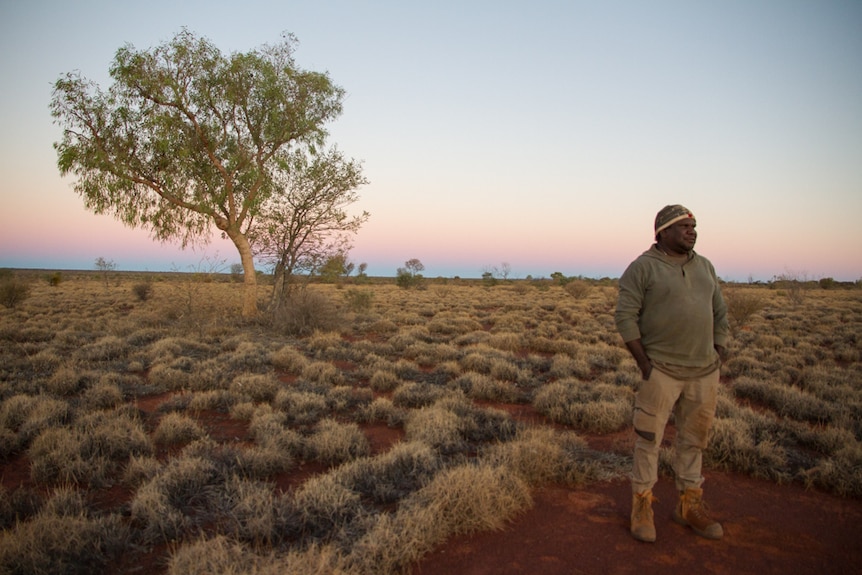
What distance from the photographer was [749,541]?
367 centimetres

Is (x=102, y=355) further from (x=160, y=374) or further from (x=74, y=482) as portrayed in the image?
(x=74, y=482)

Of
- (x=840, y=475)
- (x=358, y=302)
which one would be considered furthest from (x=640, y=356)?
(x=358, y=302)

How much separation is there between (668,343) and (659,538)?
1572mm

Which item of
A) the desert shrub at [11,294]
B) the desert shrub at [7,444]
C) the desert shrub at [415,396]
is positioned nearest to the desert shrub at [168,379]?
the desert shrub at [7,444]

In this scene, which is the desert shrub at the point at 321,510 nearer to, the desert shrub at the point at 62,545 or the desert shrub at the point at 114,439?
the desert shrub at the point at 62,545

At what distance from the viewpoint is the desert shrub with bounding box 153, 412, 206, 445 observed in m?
5.66

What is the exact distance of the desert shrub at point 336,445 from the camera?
525cm

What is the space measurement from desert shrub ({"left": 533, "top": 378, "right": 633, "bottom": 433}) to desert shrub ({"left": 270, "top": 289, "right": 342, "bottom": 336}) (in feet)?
28.1

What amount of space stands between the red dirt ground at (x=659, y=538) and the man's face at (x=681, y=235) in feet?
7.61

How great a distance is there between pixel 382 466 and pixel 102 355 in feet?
29.0

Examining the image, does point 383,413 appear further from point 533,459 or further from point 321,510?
point 321,510

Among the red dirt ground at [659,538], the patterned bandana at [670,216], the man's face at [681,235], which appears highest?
the patterned bandana at [670,216]

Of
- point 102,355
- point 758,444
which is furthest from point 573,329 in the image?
point 102,355

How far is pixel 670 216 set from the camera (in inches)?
143
